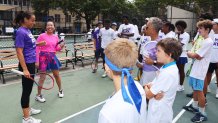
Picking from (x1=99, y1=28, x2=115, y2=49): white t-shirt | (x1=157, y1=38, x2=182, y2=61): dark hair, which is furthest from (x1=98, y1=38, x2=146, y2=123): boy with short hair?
(x1=99, y1=28, x2=115, y2=49): white t-shirt

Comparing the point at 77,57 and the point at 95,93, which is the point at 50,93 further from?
the point at 77,57

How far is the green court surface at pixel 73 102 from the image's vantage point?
486cm

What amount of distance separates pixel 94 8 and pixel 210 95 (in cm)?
3413

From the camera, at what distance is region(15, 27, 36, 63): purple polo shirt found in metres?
4.10

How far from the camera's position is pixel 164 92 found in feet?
8.87

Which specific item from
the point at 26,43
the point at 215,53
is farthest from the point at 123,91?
the point at 215,53

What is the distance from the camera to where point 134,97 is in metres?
1.66

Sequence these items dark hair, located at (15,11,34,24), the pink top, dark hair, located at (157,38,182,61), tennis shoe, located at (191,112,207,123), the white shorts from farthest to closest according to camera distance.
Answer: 1. the pink top
2. tennis shoe, located at (191,112,207,123)
3. dark hair, located at (15,11,34,24)
4. the white shorts
5. dark hair, located at (157,38,182,61)

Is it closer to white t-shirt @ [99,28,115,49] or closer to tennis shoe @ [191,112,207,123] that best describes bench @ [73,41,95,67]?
white t-shirt @ [99,28,115,49]

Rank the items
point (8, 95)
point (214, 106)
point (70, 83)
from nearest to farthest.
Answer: point (214, 106), point (8, 95), point (70, 83)

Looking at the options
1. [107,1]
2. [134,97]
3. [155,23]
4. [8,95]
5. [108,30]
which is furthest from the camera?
[107,1]

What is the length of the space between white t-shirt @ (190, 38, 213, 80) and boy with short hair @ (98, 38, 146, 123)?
2935 mm

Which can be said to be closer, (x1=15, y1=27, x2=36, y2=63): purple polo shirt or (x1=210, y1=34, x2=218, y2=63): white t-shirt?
(x1=15, y1=27, x2=36, y2=63): purple polo shirt

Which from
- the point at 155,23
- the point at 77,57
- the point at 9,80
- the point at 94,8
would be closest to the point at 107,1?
the point at 94,8
